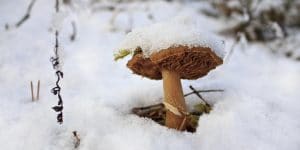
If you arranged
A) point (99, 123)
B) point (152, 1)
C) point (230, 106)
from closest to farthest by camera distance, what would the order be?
point (99, 123)
point (230, 106)
point (152, 1)

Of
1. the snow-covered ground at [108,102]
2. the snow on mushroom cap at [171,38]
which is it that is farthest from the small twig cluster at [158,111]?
the snow on mushroom cap at [171,38]

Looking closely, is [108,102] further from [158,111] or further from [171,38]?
[171,38]

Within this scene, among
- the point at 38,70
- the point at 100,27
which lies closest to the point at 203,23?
the point at 100,27

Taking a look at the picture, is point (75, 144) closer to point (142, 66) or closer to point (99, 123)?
point (99, 123)

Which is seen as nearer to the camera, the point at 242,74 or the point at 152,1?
the point at 242,74

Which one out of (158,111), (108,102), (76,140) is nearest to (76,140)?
(76,140)

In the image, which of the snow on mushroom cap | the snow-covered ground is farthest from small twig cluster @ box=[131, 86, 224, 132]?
the snow on mushroom cap

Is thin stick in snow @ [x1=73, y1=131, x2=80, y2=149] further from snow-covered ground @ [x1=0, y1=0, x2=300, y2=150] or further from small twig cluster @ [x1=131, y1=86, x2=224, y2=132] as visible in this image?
small twig cluster @ [x1=131, y1=86, x2=224, y2=132]

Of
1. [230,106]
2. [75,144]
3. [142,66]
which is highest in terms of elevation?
[142,66]
